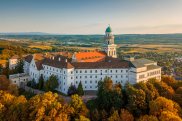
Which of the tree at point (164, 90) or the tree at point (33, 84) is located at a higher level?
the tree at point (164, 90)

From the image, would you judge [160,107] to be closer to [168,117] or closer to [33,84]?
[168,117]

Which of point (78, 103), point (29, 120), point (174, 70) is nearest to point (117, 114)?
point (78, 103)

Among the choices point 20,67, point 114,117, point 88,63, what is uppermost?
point 88,63

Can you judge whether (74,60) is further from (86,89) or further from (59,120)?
(59,120)

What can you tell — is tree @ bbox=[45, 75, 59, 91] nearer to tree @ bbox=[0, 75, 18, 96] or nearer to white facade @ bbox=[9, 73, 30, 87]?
tree @ bbox=[0, 75, 18, 96]

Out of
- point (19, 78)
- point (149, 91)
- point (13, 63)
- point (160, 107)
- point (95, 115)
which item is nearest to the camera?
point (160, 107)

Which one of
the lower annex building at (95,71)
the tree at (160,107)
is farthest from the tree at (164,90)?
the lower annex building at (95,71)

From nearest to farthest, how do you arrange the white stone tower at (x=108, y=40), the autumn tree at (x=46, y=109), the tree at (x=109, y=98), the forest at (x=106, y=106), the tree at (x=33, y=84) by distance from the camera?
the autumn tree at (x=46, y=109)
the forest at (x=106, y=106)
the tree at (x=109, y=98)
the tree at (x=33, y=84)
the white stone tower at (x=108, y=40)

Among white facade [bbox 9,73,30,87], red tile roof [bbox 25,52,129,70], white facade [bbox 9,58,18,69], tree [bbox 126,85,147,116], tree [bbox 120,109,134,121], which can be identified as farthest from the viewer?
white facade [bbox 9,58,18,69]

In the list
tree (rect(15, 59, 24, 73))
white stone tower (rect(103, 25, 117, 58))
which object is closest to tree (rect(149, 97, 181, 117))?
white stone tower (rect(103, 25, 117, 58))

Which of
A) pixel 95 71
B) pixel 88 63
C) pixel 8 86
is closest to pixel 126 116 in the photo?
pixel 95 71

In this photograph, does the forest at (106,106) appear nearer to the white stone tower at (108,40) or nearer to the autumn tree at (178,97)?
the autumn tree at (178,97)
